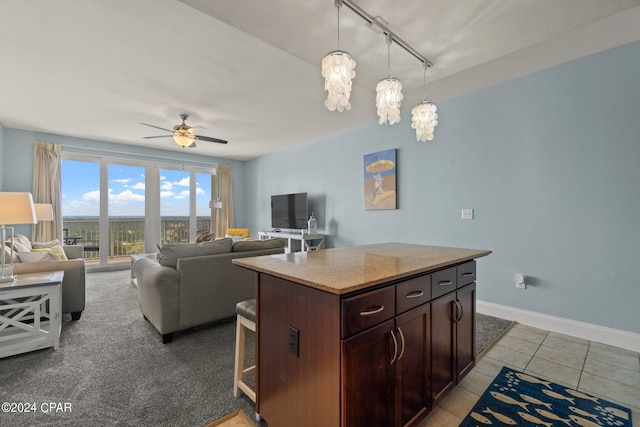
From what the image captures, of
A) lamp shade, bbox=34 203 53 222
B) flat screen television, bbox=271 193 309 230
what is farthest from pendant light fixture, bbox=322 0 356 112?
lamp shade, bbox=34 203 53 222

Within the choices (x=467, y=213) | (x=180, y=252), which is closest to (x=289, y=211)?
(x=180, y=252)

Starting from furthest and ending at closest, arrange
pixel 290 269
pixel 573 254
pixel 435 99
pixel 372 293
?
pixel 435 99, pixel 573 254, pixel 290 269, pixel 372 293

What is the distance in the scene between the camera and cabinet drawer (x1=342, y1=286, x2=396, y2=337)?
102 centimetres

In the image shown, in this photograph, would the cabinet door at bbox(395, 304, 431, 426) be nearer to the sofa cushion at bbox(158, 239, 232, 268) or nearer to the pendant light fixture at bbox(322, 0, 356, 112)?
the pendant light fixture at bbox(322, 0, 356, 112)

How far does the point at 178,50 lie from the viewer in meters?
2.41

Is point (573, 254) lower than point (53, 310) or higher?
higher

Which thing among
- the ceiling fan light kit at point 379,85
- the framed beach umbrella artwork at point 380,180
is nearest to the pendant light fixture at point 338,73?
the ceiling fan light kit at point 379,85

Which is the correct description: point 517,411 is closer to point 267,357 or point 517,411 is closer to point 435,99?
point 267,357

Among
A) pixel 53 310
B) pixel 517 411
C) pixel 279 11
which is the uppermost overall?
pixel 279 11

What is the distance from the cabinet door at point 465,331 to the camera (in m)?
1.67

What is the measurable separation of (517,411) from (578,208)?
6.37 feet

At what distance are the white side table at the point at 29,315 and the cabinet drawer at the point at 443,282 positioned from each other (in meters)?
2.91

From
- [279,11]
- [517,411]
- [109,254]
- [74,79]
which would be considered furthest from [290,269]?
[109,254]

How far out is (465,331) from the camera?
1.76m
